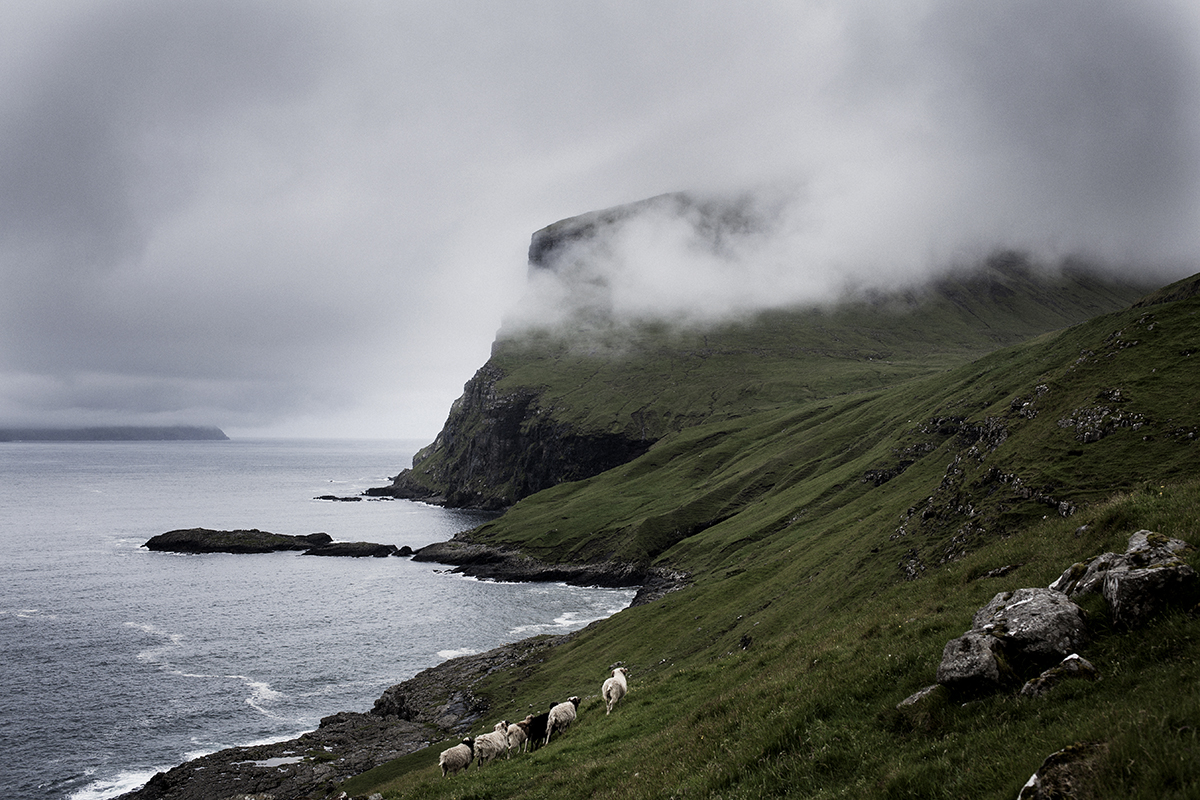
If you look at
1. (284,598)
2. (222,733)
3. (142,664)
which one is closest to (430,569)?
(284,598)

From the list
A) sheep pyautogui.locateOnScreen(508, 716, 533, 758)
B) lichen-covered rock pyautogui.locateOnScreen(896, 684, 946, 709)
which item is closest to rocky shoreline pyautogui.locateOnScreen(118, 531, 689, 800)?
sheep pyautogui.locateOnScreen(508, 716, 533, 758)

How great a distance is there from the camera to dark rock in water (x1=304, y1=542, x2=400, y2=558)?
17100 cm

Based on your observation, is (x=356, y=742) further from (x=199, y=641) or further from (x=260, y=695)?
(x=199, y=641)

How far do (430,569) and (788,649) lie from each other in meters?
139

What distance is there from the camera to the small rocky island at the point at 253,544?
172m

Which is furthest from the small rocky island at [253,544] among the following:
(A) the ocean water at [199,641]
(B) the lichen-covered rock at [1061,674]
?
(B) the lichen-covered rock at [1061,674]

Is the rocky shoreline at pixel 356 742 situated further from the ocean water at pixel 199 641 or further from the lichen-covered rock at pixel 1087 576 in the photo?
the lichen-covered rock at pixel 1087 576

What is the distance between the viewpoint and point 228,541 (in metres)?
178

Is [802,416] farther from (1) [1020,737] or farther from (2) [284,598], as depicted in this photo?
(1) [1020,737]

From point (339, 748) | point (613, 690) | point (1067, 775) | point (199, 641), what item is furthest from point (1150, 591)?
point (199, 641)

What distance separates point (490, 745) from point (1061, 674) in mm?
22931

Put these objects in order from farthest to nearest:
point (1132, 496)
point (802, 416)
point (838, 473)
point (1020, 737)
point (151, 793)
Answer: point (802, 416), point (838, 473), point (151, 793), point (1132, 496), point (1020, 737)

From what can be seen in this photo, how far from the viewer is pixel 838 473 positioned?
100500 millimetres

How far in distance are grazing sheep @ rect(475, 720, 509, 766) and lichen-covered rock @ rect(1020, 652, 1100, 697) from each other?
21960mm
